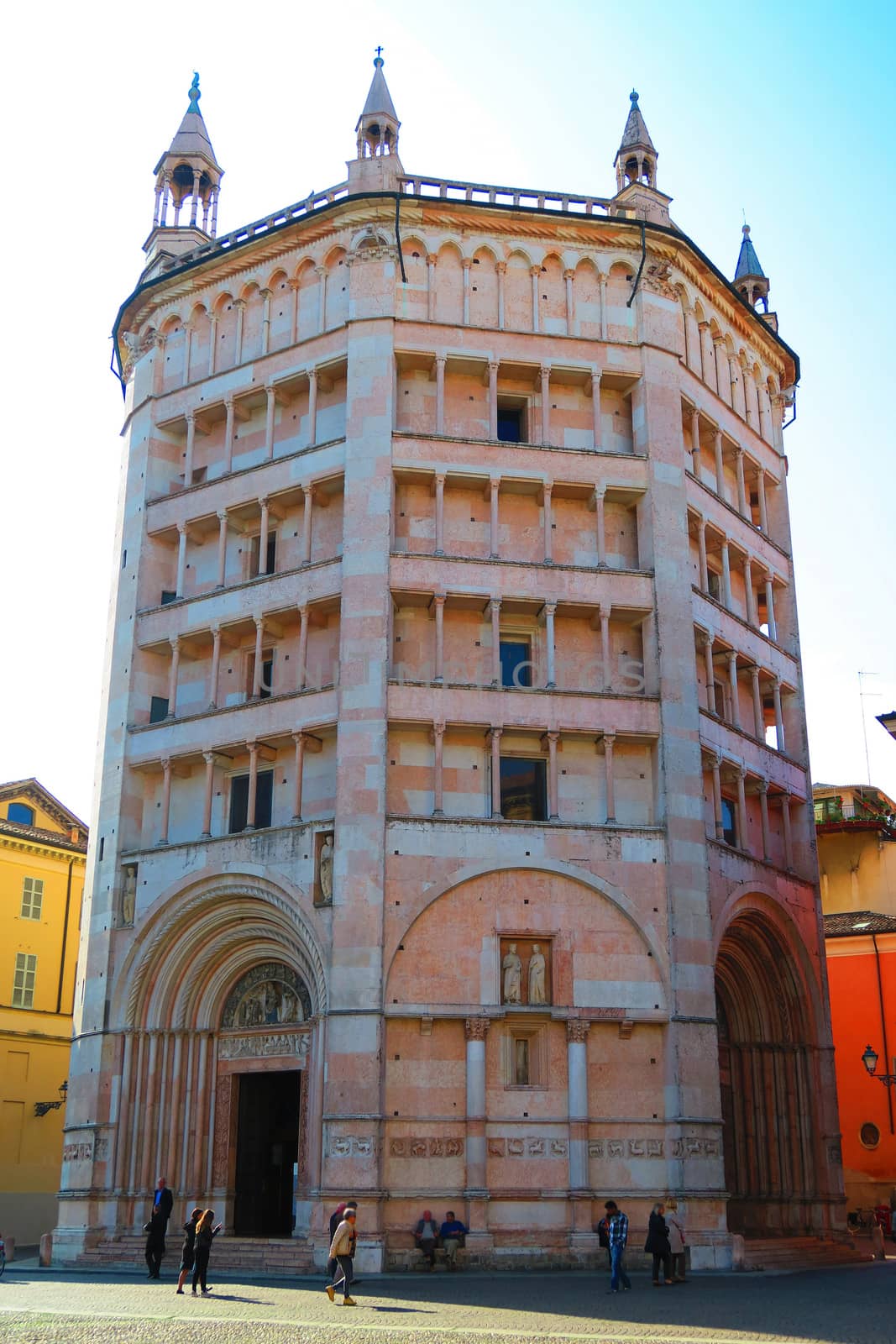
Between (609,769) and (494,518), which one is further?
(494,518)

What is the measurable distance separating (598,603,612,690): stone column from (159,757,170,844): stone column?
11289mm

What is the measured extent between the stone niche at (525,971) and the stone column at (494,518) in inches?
367

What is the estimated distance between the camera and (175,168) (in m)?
43.8

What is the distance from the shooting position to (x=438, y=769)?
3238 centimetres

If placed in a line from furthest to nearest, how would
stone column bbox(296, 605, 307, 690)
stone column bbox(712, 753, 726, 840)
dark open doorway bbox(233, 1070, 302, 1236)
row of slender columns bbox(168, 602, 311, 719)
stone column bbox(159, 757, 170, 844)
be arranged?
stone column bbox(712, 753, 726, 840) < stone column bbox(159, 757, 170, 844) < row of slender columns bbox(168, 602, 311, 719) < stone column bbox(296, 605, 307, 690) < dark open doorway bbox(233, 1070, 302, 1236)

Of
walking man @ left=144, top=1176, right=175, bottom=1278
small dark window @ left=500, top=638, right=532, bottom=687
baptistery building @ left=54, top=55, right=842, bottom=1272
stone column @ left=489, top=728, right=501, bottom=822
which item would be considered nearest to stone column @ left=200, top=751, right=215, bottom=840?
baptistery building @ left=54, top=55, right=842, bottom=1272

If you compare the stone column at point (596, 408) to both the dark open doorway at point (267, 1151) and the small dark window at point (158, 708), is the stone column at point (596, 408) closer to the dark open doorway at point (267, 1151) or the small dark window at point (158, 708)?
the small dark window at point (158, 708)

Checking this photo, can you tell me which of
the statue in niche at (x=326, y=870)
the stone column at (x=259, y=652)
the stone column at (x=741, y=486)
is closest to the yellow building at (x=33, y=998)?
the stone column at (x=259, y=652)

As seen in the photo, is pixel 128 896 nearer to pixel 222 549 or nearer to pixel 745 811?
pixel 222 549

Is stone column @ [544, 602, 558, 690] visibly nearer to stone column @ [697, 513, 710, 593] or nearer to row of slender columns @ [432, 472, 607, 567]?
row of slender columns @ [432, 472, 607, 567]

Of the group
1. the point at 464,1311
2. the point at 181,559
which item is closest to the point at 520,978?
the point at 464,1311

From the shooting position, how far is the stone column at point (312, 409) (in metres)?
36.3

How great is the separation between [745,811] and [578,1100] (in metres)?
9.98

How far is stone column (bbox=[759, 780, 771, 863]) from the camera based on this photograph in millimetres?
37875
